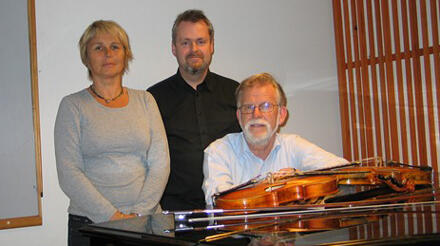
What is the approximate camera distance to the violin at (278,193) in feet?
4.91

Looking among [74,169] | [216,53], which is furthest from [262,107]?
[216,53]

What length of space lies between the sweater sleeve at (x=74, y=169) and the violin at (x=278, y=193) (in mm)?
691

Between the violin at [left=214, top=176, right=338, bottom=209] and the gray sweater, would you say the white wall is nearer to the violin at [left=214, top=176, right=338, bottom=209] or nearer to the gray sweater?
the gray sweater

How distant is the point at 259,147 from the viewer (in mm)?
2301

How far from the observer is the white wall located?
288 cm

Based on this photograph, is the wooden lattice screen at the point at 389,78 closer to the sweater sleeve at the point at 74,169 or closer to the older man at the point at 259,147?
the older man at the point at 259,147

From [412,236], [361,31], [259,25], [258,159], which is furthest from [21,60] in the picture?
[361,31]

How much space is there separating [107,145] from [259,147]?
30.0 inches

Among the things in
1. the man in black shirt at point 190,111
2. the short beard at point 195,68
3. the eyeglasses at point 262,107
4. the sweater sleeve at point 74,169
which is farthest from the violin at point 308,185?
the short beard at point 195,68

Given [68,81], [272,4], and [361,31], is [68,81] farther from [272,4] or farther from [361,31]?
[361,31]

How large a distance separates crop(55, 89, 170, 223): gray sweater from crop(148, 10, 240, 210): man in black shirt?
44 cm

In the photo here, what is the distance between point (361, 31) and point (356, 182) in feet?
8.90

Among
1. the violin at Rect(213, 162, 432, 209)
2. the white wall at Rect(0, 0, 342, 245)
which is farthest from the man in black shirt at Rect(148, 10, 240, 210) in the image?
the violin at Rect(213, 162, 432, 209)

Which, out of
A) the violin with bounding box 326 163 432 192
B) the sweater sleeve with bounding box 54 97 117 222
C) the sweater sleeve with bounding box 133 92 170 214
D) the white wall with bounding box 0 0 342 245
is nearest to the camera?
the violin with bounding box 326 163 432 192
